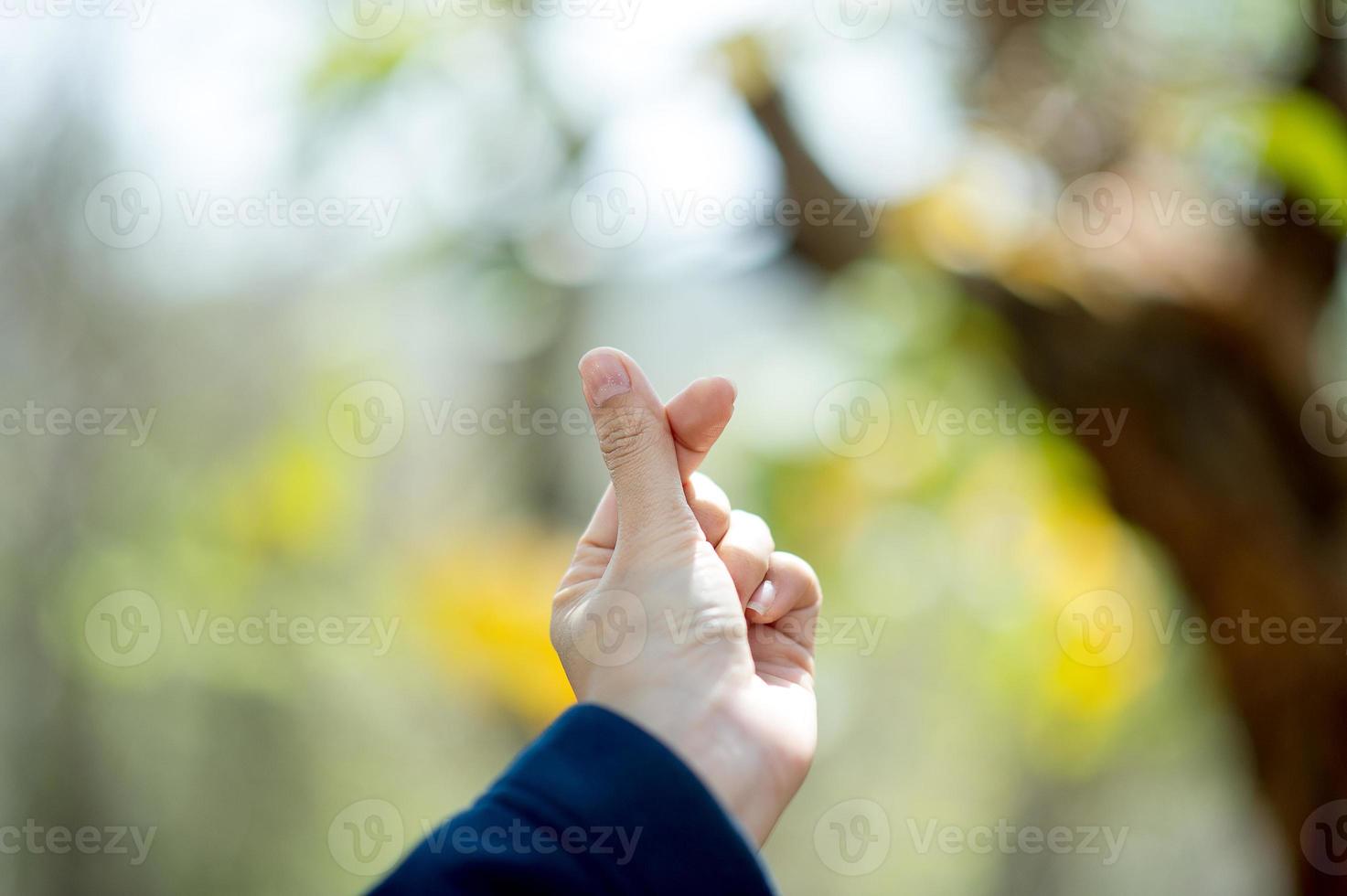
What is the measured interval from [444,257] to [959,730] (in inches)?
125

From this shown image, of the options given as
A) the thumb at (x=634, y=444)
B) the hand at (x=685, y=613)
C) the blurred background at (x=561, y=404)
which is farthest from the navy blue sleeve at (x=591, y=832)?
the blurred background at (x=561, y=404)

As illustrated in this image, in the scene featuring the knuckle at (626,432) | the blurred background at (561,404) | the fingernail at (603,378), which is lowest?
the blurred background at (561,404)

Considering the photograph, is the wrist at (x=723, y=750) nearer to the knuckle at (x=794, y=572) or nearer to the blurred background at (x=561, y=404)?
the knuckle at (x=794, y=572)

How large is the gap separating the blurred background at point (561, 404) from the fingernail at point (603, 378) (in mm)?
1012

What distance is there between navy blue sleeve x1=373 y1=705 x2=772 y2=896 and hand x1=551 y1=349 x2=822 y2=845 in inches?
2.2

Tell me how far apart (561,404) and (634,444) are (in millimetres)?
2145

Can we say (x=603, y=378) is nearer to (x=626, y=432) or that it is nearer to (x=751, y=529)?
(x=626, y=432)

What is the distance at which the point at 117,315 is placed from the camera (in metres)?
2.37

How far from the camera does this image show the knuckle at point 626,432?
2.13ft

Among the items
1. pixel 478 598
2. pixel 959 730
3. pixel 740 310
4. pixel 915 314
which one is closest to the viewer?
pixel 915 314

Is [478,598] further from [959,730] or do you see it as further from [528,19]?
[959,730]

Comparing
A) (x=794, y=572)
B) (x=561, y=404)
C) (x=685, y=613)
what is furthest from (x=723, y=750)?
(x=561, y=404)

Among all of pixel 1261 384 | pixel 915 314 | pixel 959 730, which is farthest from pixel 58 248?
pixel 959 730

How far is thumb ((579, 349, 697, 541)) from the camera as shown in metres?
0.65
